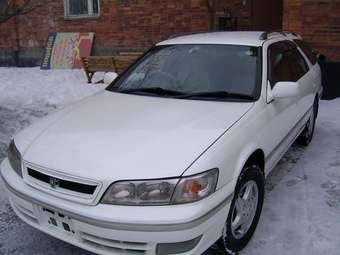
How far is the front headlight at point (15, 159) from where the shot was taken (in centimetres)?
293

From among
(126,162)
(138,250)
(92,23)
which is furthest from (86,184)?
(92,23)

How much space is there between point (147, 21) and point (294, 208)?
8078 millimetres

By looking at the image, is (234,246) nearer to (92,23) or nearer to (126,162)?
(126,162)

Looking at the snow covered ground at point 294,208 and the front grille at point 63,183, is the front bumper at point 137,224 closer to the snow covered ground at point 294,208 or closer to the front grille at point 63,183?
the front grille at point 63,183

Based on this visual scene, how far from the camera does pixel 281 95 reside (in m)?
3.46

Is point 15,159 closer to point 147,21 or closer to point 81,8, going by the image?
point 147,21

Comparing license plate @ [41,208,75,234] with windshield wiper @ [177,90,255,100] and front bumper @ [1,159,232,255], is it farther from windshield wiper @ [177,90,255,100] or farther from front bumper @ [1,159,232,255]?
windshield wiper @ [177,90,255,100]

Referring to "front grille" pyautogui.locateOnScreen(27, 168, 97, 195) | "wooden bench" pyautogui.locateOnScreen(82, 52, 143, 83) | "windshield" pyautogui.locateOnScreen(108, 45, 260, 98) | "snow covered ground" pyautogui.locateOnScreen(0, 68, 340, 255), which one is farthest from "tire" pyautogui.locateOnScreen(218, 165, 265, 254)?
"wooden bench" pyautogui.locateOnScreen(82, 52, 143, 83)

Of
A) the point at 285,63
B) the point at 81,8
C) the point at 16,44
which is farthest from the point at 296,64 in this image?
the point at 16,44

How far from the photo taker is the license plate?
2.57m

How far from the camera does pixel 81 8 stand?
11.9 meters

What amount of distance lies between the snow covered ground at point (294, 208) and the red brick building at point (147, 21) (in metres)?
1.84

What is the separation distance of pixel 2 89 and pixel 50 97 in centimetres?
171

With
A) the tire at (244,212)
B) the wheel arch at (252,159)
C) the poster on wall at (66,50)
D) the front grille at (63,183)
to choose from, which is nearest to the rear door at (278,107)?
the wheel arch at (252,159)
